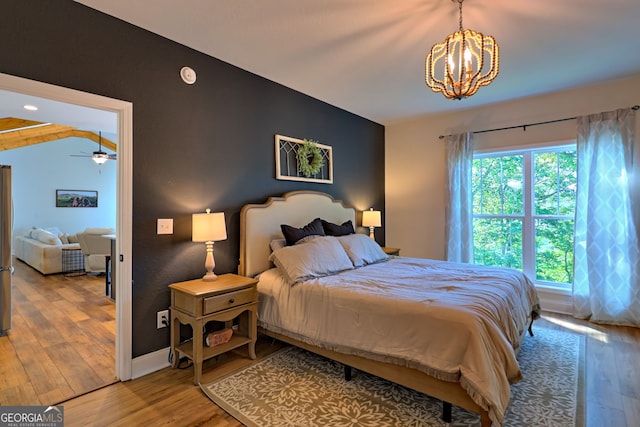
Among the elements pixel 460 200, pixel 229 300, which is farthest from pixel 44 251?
pixel 460 200

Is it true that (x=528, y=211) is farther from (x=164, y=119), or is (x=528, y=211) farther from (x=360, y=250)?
(x=164, y=119)

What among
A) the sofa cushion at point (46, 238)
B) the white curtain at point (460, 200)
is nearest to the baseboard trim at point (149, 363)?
the white curtain at point (460, 200)

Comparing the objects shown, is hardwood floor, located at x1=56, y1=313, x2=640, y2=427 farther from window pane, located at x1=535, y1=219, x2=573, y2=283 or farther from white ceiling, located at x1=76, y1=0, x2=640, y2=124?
white ceiling, located at x1=76, y1=0, x2=640, y2=124

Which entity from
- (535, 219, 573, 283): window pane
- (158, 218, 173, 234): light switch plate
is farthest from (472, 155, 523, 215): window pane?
(158, 218, 173, 234): light switch plate

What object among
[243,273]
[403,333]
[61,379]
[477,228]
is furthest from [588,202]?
[61,379]

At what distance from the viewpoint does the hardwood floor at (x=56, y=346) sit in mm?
2232

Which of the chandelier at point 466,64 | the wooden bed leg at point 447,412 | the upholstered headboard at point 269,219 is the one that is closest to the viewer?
the wooden bed leg at point 447,412

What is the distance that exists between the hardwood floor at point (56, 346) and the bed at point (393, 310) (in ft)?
4.57

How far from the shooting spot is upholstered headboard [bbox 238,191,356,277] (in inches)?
119

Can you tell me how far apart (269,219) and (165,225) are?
3.30ft

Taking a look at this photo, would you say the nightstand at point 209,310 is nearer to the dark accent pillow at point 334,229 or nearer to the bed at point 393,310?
the bed at point 393,310

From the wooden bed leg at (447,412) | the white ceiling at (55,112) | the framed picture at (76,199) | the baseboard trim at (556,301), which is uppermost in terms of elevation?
the white ceiling at (55,112)

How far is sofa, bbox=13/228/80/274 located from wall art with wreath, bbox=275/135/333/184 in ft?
17.3

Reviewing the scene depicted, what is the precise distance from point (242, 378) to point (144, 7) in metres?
2.77
